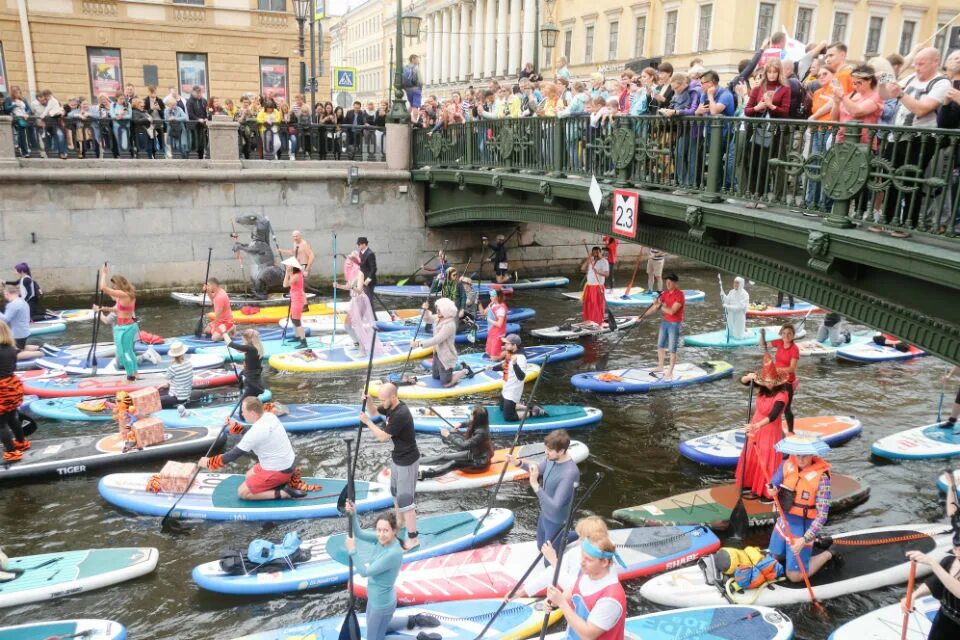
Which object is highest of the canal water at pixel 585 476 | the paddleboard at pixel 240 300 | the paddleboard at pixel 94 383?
the paddleboard at pixel 240 300

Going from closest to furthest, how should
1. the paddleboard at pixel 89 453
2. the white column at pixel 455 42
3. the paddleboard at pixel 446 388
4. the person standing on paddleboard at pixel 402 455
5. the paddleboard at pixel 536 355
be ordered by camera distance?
the person standing on paddleboard at pixel 402 455 → the paddleboard at pixel 89 453 → the paddleboard at pixel 446 388 → the paddleboard at pixel 536 355 → the white column at pixel 455 42

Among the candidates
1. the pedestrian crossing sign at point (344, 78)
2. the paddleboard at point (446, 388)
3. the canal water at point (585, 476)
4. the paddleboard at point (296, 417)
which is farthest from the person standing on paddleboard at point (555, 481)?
the pedestrian crossing sign at point (344, 78)

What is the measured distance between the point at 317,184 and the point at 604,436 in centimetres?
1312

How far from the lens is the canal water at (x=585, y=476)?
7422mm

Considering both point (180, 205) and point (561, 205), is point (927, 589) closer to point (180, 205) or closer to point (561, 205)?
point (561, 205)

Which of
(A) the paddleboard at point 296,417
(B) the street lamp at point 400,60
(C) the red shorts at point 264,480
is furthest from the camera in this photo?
(B) the street lamp at point 400,60

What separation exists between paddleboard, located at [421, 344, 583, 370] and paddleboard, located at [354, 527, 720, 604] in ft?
21.0

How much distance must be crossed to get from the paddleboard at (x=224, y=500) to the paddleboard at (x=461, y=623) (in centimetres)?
Result: 215

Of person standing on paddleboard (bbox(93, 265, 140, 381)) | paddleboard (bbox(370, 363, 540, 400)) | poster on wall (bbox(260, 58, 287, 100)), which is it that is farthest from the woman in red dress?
poster on wall (bbox(260, 58, 287, 100))

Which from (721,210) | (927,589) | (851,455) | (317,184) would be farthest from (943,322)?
(317,184)

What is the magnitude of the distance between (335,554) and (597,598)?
143 inches

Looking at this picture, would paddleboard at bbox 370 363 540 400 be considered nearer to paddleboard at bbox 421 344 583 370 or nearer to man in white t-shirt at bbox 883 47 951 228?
paddleboard at bbox 421 344 583 370

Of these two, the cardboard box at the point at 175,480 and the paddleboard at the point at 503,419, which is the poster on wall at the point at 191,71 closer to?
the paddleboard at the point at 503,419

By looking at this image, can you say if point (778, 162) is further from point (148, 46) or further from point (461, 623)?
point (148, 46)
